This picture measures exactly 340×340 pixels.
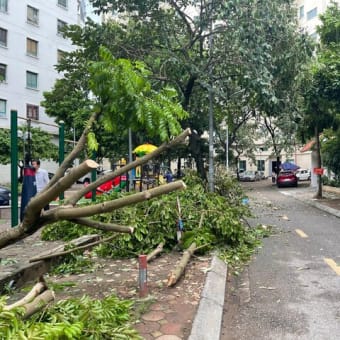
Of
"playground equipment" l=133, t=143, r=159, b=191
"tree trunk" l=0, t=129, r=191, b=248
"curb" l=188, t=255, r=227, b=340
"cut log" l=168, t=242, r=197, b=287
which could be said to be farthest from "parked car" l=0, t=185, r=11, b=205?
"tree trunk" l=0, t=129, r=191, b=248

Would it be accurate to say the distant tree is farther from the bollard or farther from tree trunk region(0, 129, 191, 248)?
tree trunk region(0, 129, 191, 248)

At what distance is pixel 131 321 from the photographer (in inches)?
176

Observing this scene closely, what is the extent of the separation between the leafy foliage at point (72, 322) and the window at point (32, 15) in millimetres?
→ 39768

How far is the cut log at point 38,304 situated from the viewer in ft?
9.41

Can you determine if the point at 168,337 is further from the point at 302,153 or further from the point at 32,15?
the point at 302,153

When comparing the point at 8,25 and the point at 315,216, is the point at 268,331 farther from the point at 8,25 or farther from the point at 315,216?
the point at 8,25

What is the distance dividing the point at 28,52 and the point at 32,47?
35.8 inches

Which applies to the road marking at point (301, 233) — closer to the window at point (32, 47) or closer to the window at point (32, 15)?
the window at point (32, 47)

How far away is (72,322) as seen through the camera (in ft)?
10.7

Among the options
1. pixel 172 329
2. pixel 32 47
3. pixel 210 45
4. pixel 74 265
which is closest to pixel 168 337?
pixel 172 329

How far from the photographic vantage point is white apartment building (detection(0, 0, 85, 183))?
→ 3612 centimetres

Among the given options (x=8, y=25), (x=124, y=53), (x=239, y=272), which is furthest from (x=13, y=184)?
(x=8, y=25)

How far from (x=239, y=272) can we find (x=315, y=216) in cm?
880

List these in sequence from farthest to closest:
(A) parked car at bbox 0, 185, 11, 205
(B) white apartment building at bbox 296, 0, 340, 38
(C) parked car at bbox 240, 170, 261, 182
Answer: (B) white apartment building at bbox 296, 0, 340, 38 → (C) parked car at bbox 240, 170, 261, 182 → (A) parked car at bbox 0, 185, 11, 205
